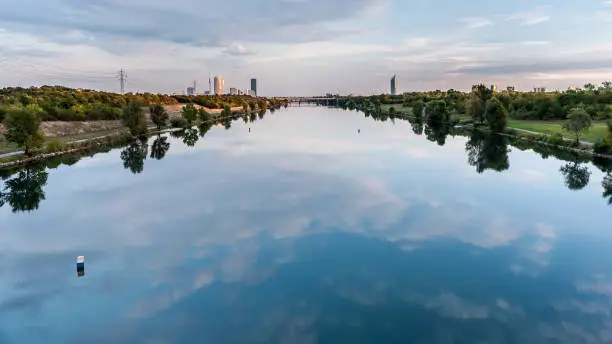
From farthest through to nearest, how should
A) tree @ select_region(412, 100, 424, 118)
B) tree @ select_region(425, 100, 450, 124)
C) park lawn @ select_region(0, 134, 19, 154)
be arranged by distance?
tree @ select_region(412, 100, 424, 118)
tree @ select_region(425, 100, 450, 124)
park lawn @ select_region(0, 134, 19, 154)

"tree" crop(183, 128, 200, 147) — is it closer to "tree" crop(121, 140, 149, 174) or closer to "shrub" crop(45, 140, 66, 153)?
"tree" crop(121, 140, 149, 174)

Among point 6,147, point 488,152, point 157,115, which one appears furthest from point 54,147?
point 488,152

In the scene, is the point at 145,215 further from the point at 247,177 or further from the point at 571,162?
the point at 571,162

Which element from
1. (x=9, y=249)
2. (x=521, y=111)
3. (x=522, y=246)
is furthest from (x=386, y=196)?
(x=521, y=111)

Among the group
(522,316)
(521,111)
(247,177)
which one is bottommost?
(522,316)

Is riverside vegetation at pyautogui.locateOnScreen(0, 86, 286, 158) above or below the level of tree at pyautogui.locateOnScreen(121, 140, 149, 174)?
above

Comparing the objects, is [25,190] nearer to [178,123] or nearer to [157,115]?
[157,115]

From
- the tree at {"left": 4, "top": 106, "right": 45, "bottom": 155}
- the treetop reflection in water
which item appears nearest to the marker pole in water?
the treetop reflection in water
